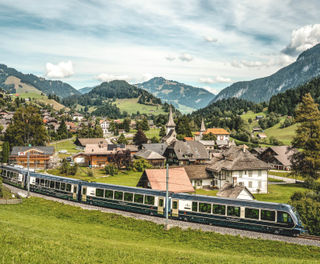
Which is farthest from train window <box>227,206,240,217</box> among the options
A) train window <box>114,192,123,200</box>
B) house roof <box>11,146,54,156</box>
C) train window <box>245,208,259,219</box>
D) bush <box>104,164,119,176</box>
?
house roof <box>11,146,54,156</box>

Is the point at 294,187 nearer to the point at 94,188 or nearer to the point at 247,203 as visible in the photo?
the point at 247,203

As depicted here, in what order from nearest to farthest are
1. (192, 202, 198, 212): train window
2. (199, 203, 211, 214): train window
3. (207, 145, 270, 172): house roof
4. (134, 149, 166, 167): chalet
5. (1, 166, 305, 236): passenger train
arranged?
1. (1, 166, 305, 236): passenger train
2. (199, 203, 211, 214): train window
3. (192, 202, 198, 212): train window
4. (207, 145, 270, 172): house roof
5. (134, 149, 166, 167): chalet

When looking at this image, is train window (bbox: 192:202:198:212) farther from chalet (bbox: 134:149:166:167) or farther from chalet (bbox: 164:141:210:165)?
chalet (bbox: 134:149:166:167)

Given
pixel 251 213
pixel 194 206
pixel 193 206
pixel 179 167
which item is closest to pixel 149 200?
pixel 193 206

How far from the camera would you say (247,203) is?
24062 mm

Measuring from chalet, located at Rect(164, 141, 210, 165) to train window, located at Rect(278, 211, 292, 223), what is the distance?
1885 inches

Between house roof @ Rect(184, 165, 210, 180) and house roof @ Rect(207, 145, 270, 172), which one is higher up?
house roof @ Rect(207, 145, 270, 172)

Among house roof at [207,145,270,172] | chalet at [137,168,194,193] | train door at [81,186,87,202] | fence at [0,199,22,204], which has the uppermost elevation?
house roof at [207,145,270,172]

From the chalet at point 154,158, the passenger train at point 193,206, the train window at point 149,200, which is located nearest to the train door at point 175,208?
the passenger train at point 193,206

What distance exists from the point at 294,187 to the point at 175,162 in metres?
29.9

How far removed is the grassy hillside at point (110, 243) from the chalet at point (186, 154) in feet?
142

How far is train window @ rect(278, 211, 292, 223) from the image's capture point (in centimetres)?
2245

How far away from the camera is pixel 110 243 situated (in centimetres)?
1811

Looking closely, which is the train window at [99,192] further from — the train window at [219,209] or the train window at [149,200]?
the train window at [219,209]
